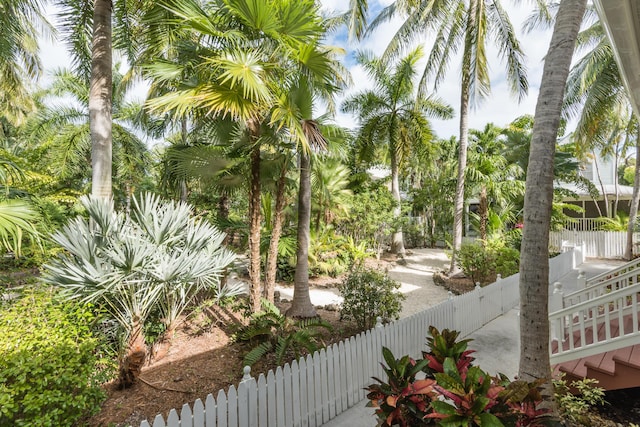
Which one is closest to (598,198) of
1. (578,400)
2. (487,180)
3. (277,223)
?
(487,180)

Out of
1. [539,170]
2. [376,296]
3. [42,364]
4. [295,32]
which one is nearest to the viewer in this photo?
[42,364]

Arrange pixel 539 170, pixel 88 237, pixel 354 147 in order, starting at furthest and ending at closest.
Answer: pixel 354 147 → pixel 88 237 → pixel 539 170

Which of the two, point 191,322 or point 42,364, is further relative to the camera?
point 191,322

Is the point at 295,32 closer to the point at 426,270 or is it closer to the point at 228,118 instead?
the point at 228,118

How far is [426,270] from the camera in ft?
41.3

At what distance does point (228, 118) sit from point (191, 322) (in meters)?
4.12

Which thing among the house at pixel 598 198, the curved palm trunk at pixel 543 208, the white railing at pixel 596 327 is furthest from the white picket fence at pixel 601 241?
the curved palm trunk at pixel 543 208

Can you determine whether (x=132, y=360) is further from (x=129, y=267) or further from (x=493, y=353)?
(x=493, y=353)

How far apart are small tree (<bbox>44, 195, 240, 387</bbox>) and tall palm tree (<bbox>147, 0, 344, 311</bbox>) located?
1314 millimetres

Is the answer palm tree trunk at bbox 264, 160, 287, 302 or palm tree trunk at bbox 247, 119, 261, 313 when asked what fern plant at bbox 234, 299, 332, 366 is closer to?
palm tree trunk at bbox 247, 119, 261, 313

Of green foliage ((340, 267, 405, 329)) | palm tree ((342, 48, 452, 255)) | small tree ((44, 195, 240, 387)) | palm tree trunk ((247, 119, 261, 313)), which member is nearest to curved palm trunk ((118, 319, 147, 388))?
small tree ((44, 195, 240, 387))

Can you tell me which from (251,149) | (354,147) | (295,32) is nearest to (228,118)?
(251,149)

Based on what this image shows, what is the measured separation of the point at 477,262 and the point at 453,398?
801cm

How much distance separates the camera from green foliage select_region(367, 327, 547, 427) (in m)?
2.01
